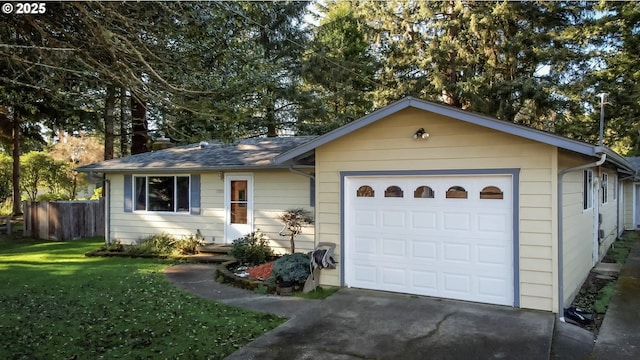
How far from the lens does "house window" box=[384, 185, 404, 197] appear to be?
7719 mm

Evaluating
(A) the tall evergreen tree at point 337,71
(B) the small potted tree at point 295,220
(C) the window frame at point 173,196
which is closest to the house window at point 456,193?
(B) the small potted tree at point 295,220

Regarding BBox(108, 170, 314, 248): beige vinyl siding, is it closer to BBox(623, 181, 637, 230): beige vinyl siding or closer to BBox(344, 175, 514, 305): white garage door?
BBox(344, 175, 514, 305): white garage door

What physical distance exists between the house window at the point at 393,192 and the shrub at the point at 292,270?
195 cm

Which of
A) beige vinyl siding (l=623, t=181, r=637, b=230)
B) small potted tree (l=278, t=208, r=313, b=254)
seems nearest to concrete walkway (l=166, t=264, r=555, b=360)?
small potted tree (l=278, t=208, r=313, b=254)

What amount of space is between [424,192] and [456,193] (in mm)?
534

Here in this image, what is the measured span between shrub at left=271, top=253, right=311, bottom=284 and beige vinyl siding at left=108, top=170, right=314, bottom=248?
312cm

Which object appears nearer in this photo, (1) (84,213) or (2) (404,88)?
(1) (84,213)

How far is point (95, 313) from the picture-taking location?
22.3 ft

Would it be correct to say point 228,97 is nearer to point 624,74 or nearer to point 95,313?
point 95,313

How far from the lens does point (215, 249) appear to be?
1202 centimetres

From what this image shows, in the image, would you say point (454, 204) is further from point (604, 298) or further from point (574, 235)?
point (604, 298)

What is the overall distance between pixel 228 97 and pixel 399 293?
173 inches

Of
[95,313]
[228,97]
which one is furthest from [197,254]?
[228,97]

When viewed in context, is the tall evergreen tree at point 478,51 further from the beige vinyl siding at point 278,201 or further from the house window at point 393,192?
the house window at point 393,192
